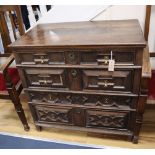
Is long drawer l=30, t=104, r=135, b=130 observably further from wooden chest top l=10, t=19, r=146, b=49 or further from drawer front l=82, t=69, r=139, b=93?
wooden chest top l=10, t=19, r=146, b=49

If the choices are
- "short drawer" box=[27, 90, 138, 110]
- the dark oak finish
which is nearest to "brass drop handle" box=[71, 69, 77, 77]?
"short drawer" box=[27, 90, 138, 110]

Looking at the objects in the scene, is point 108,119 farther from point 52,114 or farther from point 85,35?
point 85,35

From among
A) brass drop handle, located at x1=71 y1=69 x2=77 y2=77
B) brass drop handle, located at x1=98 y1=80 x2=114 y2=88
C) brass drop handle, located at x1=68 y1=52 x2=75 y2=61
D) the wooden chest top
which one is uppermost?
the wooden chest top

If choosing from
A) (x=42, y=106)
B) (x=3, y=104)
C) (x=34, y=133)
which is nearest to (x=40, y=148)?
(x=34, y=133)

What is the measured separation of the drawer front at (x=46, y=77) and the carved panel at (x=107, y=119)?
0.32m

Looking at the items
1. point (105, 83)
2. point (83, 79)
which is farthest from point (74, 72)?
point (105, 83)

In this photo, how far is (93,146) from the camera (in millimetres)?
1494

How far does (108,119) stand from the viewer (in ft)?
4.64

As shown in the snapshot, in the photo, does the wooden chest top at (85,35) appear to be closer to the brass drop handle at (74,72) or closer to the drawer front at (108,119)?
the brass drop handle at (74,72)

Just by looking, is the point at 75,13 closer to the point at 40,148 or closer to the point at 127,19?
the point at 127,19

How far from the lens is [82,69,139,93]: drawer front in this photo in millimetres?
1168

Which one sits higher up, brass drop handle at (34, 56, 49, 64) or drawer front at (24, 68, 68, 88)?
brass drop handle at (34, 56, 49, 64)

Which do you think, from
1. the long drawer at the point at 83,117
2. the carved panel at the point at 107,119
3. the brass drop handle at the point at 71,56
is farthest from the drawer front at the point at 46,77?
the carved panel at the point at 107,119

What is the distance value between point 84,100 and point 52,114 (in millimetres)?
315
